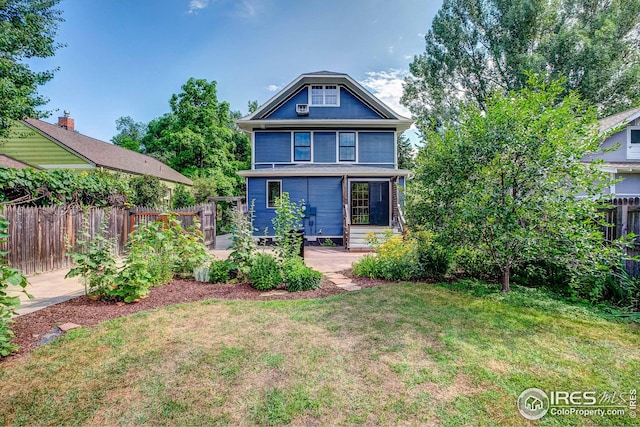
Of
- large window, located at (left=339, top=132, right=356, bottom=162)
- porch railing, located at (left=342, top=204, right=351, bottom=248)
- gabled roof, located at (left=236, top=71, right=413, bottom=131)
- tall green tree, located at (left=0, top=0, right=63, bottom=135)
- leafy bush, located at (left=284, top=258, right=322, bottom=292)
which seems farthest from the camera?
large window, located at (left=339, top=132, right=356, bottom=162)

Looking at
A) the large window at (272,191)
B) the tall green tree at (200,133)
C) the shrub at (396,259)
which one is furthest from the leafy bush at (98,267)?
the tall green tree at (200,133)

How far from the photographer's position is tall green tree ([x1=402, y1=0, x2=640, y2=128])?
1852 cm

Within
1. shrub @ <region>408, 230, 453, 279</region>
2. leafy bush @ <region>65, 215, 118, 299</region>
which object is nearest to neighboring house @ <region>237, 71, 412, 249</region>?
shrub @ <region>408, 230, 453, 279</region>

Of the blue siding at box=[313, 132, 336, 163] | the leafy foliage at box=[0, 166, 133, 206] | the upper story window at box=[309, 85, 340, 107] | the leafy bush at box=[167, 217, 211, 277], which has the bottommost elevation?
the leafy bush at box=[167, 217, 211, 277]

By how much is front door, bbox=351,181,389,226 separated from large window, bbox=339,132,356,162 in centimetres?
166

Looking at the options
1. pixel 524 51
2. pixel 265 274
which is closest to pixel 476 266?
pixel 265 274

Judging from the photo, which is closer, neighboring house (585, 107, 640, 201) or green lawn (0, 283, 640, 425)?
green lawn (0, 283, 640, 425)

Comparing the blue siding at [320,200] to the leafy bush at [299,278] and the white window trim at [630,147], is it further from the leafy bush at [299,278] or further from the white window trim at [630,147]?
the white window trim at [630,147]

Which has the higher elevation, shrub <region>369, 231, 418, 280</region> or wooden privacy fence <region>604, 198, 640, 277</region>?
wooden privacy fence <region>604, 198, 640, 277</region>

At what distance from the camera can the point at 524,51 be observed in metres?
20.4

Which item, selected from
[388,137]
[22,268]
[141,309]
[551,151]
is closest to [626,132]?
[388,137]

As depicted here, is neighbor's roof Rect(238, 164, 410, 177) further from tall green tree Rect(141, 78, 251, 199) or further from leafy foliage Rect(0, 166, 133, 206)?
tall green tree Rect(141, 78, 251, 199)

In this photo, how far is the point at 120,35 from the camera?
12.7 meters

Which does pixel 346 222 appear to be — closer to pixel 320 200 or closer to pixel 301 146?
pixel 320 200
